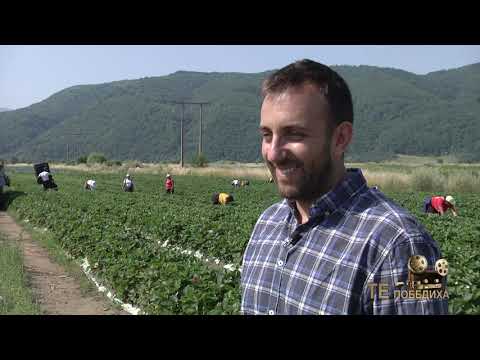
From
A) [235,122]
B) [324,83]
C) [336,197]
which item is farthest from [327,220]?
[235,122]

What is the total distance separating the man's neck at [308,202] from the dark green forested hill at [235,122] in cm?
8966

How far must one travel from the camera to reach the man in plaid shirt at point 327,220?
1592mm

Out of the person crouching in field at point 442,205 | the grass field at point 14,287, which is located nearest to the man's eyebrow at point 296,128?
the grass field at point 14,287

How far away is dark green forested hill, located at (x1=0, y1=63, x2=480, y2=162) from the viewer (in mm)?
107562

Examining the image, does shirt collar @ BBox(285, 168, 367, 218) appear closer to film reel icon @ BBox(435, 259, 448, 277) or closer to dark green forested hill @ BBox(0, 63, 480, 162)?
film reel icon @ BBox(435, 259, 448, 277)

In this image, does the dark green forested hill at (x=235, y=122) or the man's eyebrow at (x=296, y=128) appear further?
the dark green forested hill at (x=235, y=122)

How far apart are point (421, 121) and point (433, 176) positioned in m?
93.1

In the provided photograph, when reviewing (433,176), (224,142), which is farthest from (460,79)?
(433,176)

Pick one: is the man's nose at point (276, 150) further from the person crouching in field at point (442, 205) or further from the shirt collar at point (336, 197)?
the person crouching in field at point (442, 205)

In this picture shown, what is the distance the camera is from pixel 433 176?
2891 centimetres

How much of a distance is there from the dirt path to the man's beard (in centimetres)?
496

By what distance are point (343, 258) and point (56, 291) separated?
6.99 m

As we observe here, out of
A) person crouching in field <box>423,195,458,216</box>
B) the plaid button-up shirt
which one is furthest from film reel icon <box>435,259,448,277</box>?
person crouching in field <box>423,195,458,216</box>
